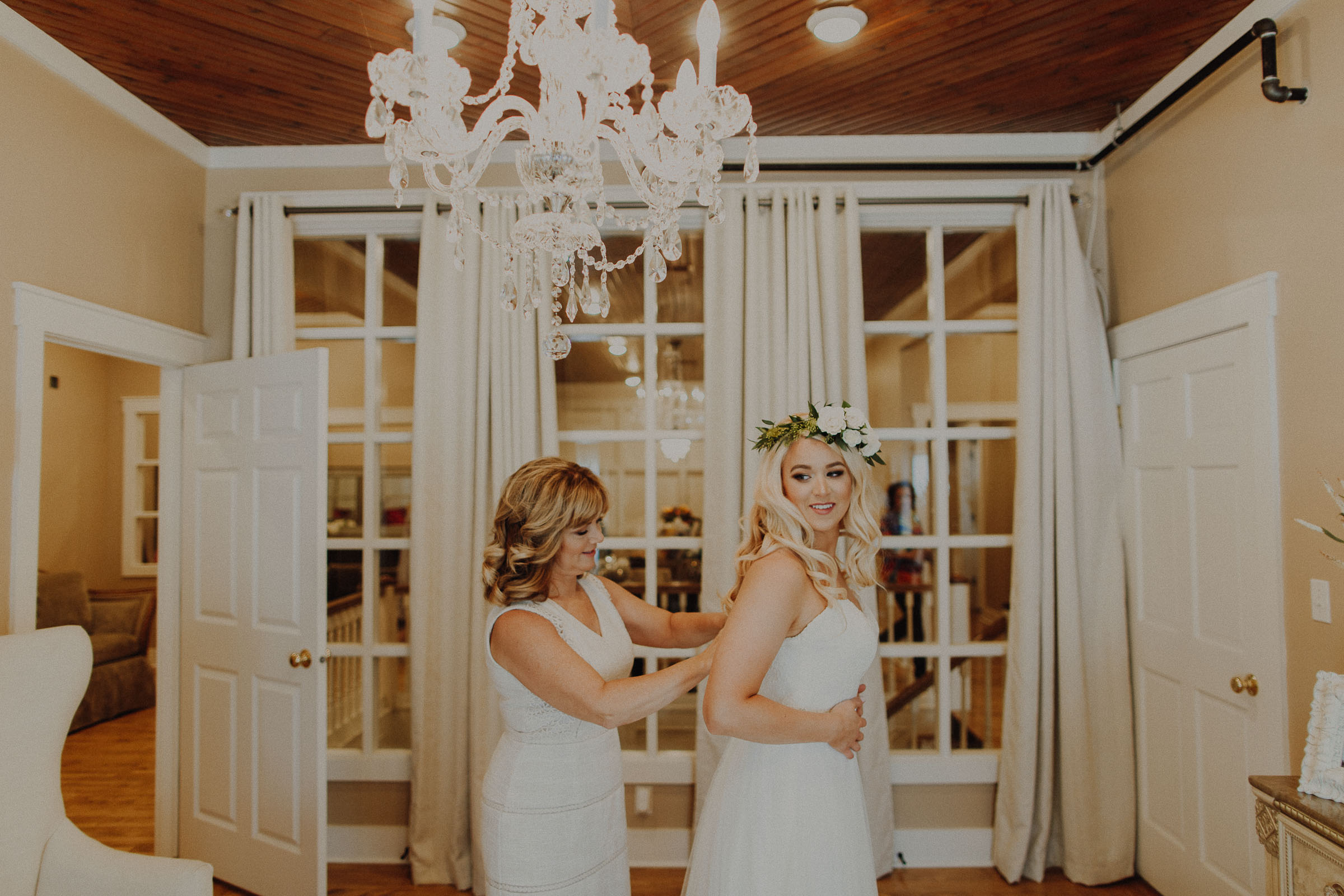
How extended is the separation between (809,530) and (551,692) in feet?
2.27

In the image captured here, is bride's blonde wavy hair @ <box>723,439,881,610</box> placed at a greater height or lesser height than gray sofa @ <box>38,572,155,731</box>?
greater

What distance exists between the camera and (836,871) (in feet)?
5.62

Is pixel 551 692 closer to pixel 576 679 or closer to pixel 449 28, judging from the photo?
pixel 576 679

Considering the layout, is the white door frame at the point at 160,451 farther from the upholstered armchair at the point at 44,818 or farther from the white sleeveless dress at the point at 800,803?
the white sleeveless dress at the point at 800,803

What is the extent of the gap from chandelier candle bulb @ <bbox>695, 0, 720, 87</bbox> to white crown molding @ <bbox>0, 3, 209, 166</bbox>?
92.7 inches

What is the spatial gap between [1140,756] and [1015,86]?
8.49 feet

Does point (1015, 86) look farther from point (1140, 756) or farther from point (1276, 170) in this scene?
point (1140, 756)

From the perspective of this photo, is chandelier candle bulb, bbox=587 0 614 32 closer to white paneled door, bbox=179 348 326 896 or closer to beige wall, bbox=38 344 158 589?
white paneled door, bbox=179 348 326 896

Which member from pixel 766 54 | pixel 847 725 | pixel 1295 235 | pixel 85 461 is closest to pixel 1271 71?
pixel 1295 235

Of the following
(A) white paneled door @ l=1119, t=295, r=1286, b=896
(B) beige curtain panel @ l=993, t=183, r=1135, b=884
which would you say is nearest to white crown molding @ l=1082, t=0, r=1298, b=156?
(B) beige curtain panel @ l=993, t=183, r=1135, b=884

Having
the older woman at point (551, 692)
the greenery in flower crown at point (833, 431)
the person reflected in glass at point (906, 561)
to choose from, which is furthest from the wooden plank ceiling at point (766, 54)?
the person reflected in glass at point (906, 561)

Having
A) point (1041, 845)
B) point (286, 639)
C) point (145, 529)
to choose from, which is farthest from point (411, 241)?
point (145, 529)

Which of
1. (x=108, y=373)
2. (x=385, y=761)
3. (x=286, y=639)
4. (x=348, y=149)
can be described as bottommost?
(x=385, y=761)

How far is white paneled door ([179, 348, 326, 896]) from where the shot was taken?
2754mm
